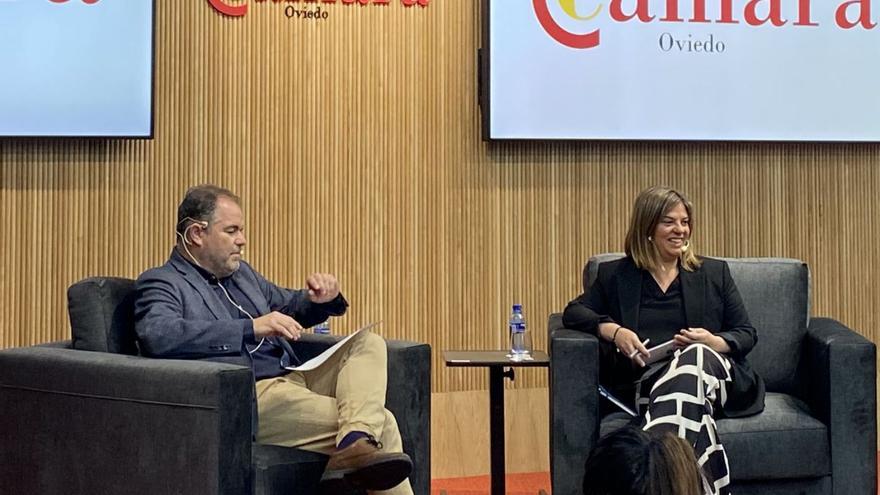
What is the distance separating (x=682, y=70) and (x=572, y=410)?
1803 millimetres

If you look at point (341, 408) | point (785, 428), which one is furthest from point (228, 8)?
point (785, 428)

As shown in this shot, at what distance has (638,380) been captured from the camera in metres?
3.31

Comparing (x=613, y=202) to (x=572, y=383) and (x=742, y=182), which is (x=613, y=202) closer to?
(x=742, y=182)

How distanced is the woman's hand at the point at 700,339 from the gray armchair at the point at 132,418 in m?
0.84

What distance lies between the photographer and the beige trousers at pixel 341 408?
2.75m

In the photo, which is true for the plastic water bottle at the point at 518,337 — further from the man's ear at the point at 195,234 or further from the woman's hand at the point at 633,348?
the man's ear at the point at 195,234

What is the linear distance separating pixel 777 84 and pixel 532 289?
1.37 meters

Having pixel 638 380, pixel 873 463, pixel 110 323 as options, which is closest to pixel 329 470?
pixel 110 323

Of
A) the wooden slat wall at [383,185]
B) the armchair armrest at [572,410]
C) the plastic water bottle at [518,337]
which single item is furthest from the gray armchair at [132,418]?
the wooden slat wall at [383,185]

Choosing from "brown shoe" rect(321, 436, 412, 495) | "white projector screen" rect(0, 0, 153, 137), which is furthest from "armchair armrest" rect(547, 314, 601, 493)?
"white projector screen" rect(0, 0, 153, 137)

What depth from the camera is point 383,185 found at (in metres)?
4.23

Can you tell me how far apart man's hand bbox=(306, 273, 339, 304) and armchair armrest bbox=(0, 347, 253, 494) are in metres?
0.67

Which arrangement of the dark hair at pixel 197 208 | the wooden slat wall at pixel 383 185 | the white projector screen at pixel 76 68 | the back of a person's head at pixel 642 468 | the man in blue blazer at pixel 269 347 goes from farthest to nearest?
1. the wooden slat wall at pixel 383 185
2. the white projector screen at pixel 76 68
3. the dark hair at pixel 197 208
4. the man in blue blazer at pixel 269 347
5. the back of a person's head at pixel 642 468

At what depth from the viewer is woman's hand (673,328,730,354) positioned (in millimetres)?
3254
